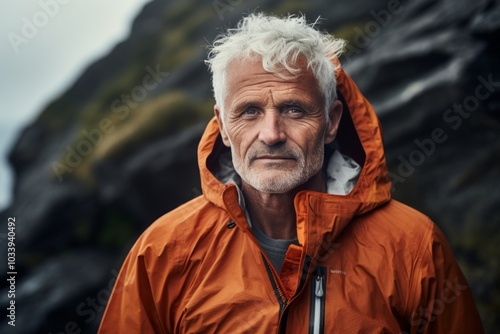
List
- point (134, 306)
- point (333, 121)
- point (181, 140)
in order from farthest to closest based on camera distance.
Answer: point (181, 140) → point (333, 121) → point (134, 306)

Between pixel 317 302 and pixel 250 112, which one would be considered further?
pixel 250 112

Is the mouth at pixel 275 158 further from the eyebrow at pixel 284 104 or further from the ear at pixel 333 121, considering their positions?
the ear at pixel 333 121

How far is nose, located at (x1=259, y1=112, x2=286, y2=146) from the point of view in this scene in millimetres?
3713

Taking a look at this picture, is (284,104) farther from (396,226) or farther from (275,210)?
A: (396,226)

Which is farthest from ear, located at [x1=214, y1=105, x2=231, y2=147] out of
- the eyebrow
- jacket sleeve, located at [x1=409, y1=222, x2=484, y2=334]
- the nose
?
jacket sleeve, located at [x1=409, y1=222, x2=484, y2=334]

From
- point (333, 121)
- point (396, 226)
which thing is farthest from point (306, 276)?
point (333, 121)

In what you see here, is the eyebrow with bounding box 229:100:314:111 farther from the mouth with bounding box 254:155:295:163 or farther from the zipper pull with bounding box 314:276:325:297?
the zipper pull with bounding box 314:276:325:297

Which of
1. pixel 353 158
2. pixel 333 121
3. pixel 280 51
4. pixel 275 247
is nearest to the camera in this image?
pixel 280 51

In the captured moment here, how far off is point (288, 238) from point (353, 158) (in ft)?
2.86

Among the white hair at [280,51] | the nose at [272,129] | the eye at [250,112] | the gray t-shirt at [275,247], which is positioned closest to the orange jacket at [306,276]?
the gray t-shirt at [275,247]

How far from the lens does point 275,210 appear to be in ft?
13.1

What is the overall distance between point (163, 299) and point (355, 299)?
1250 millimetres

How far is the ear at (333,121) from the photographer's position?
4109 mm

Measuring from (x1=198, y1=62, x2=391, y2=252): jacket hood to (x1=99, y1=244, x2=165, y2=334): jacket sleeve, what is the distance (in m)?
0.71
